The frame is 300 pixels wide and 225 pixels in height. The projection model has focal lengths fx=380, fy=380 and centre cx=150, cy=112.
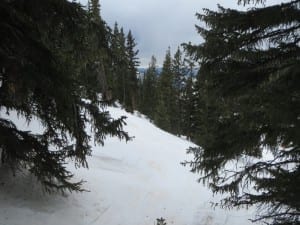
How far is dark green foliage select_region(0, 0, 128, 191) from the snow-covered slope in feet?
3.93

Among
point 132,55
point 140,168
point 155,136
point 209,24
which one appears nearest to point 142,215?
point 140,168

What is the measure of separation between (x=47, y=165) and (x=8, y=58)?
2.85 metres


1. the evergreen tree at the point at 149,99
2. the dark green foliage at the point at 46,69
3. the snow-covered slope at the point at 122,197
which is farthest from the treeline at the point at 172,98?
the dark green foliage at the point at 46,69

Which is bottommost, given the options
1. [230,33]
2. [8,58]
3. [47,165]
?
[47,165]

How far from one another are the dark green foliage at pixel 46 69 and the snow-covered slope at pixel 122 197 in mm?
1197

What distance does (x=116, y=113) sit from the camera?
889 inches

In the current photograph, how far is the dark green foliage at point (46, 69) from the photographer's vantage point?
560 centimetres

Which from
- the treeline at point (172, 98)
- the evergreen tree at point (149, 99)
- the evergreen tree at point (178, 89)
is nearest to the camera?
the treeline at point (172, 98)

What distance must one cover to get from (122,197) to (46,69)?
5.58m

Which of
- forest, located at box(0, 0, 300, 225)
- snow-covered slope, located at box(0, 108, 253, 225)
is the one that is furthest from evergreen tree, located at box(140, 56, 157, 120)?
forest, located at box(0, 0, 300, 225)

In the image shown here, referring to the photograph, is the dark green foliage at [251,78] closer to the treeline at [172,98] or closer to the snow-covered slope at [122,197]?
the snow-covered slope at [122,197]

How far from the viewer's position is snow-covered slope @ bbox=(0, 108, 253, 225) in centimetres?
834

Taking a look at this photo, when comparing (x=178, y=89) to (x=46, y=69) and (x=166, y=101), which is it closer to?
(x=166, y=101)

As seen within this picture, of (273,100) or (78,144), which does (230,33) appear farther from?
(78,144)
